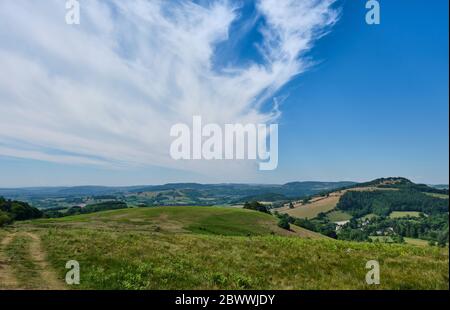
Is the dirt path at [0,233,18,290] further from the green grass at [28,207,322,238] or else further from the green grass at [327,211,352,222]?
the green grass at [327,211,352,222]

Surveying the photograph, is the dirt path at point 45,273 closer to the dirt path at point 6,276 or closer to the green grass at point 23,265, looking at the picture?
the green grass at point 23,265

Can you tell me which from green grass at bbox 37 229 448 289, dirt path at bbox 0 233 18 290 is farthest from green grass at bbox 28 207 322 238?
dirt path at bbox 0 233 18 290

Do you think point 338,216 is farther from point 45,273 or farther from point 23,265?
point 45,273

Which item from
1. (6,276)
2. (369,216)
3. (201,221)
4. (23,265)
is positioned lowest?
(369,216)

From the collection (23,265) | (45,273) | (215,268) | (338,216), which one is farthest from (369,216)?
(45,273)

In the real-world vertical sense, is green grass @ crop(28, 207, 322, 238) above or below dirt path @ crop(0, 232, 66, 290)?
below

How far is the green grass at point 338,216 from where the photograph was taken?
171913 mm

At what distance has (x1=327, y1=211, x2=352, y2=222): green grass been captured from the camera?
171913mm

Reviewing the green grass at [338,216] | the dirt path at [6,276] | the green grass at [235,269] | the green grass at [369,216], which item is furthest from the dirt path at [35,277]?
the green grass at [369,216]

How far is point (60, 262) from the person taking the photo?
1967cm

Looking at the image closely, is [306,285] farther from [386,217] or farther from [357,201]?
[357,201]

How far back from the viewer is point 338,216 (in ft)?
593

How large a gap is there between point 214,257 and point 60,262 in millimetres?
9159
